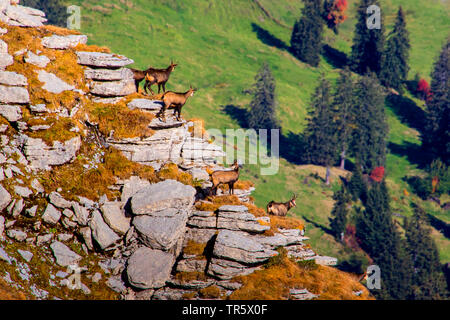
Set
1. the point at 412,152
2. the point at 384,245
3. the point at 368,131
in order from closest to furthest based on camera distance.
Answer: the point at 384,245, the point at 368,131, the point at 412,152

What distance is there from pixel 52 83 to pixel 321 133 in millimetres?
83763

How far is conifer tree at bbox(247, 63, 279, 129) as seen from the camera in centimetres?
10744

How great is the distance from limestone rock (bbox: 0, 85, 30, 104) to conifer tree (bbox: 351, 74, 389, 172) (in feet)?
298

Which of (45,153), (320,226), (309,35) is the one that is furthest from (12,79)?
(309,35)

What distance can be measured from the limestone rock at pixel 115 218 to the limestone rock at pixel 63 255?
2450 millimetres

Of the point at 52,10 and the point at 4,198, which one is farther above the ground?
the point at 52,10

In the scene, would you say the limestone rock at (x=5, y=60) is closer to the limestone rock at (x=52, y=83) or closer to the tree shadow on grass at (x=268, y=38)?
the limestone rock at (x=52, y=83)

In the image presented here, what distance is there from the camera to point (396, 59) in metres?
147

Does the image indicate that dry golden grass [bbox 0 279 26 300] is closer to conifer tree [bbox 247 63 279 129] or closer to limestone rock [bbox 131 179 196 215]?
limestone rock [bbox 131 179 196 215]


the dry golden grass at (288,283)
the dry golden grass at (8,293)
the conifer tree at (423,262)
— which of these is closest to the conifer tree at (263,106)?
the conifer tree at (423,262)

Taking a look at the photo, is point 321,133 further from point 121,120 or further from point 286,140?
point 121,120

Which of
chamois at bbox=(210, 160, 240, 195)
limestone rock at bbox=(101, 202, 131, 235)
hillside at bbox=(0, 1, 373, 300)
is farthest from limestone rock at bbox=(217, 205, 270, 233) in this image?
limestone rock at bbox=(101, 202, 131, 235)

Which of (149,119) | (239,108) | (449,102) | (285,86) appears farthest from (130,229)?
(449,102)

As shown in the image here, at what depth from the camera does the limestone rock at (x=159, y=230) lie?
25406mm
